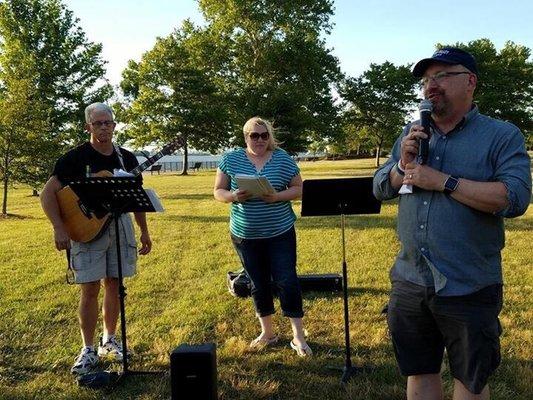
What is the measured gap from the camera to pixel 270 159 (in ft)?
15.4

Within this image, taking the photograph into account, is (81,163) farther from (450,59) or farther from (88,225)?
(450,59)

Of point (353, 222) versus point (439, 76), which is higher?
point (439, 76)

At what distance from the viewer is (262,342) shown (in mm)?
4867

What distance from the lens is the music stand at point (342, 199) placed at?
13.7 feet

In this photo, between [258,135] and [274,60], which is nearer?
[258,135]

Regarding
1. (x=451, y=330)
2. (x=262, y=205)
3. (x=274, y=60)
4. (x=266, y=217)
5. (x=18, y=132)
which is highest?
(x=274, y=60)

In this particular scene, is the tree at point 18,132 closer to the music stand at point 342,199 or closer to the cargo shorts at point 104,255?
the cargo shorts at point 104,255

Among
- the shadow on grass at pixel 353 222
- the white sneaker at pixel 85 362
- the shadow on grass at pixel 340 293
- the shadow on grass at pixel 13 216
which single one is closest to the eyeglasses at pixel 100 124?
the white sneaker at pixel 85 362

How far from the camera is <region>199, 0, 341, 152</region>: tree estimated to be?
35.5 m

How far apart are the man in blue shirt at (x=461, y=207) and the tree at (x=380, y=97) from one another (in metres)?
46.0

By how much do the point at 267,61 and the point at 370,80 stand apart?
16.2 m

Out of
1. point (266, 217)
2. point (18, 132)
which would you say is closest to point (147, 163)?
point (266, 217)

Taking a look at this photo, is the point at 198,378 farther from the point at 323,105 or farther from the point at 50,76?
the point at 323,105

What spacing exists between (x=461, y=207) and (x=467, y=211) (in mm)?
34
